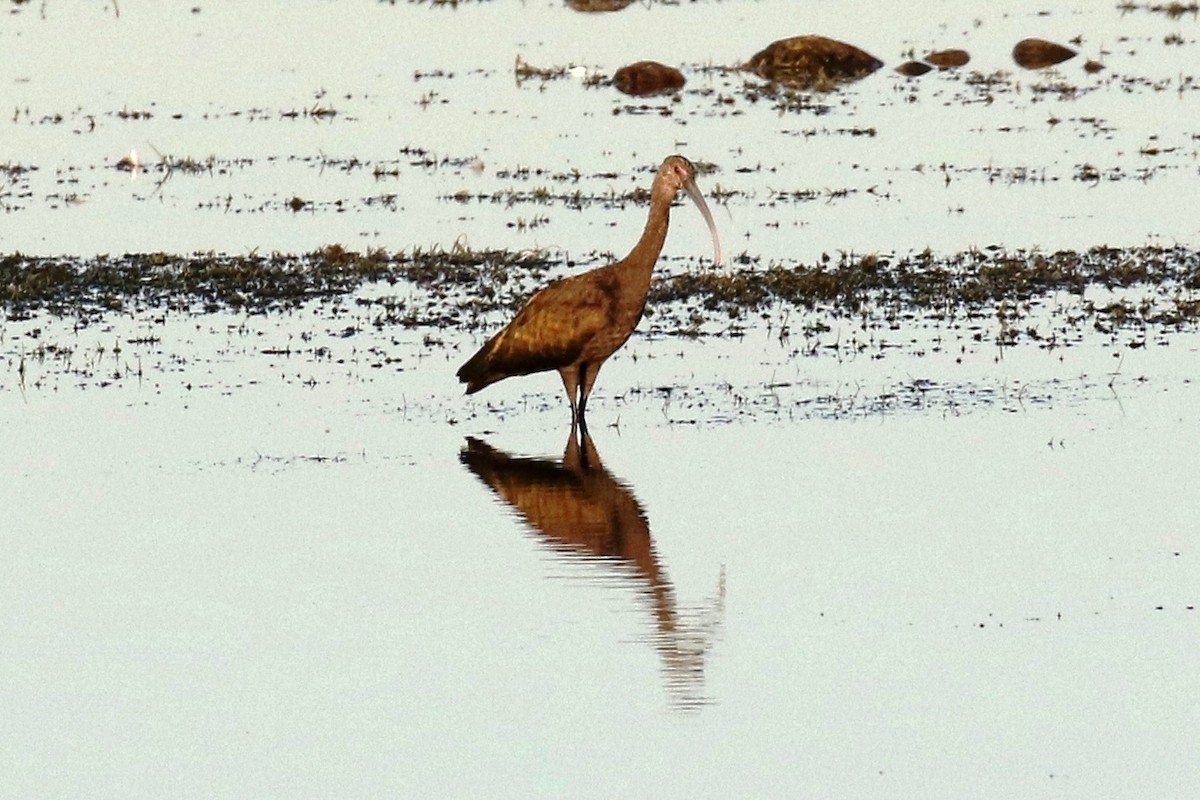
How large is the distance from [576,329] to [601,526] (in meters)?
2.77

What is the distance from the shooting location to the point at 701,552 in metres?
11.1

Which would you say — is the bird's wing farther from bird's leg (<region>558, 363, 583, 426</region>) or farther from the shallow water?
the shallow water

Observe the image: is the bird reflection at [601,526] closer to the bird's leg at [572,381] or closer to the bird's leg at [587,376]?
the bird's leg at [572,381]

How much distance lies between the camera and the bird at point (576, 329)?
14422 millimetres

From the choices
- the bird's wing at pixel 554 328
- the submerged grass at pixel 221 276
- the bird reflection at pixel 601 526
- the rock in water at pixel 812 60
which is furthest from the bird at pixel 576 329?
the rock in water at pixel 812 60

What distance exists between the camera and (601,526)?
1180 centimetres

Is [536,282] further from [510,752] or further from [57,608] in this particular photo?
[510,752]

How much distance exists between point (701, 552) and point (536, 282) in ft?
23.9

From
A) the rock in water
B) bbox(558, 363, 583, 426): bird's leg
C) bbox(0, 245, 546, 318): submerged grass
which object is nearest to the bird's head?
bbox(558, 363, 583, 426): bird's leg

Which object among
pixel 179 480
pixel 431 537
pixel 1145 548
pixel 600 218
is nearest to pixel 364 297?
pixel 600 218

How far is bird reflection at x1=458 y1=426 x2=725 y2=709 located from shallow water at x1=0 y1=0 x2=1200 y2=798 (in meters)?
0.03

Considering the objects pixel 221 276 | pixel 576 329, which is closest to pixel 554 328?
pixel 576 329

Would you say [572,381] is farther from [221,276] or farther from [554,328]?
[221,276]

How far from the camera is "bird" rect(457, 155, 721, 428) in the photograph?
14.4m
